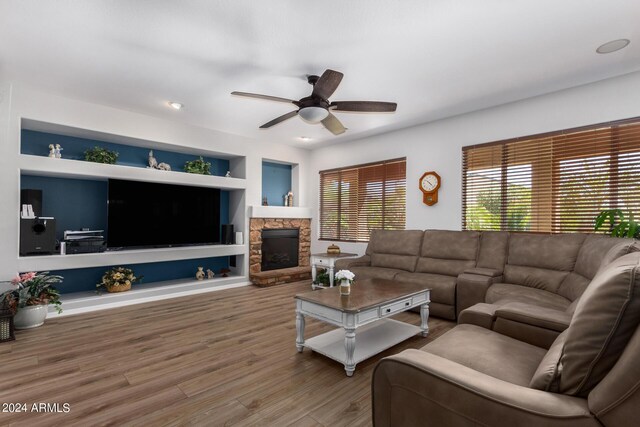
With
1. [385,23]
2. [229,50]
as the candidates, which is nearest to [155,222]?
[229,50]

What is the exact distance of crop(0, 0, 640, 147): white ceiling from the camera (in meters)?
2.27

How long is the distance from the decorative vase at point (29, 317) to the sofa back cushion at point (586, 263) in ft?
17.3

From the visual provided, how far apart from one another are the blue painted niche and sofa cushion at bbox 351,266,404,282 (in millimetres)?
2698

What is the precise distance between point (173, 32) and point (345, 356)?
2.95m

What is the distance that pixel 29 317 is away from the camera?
3.38m

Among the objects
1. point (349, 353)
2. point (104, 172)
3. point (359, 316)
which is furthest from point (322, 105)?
point (104, 172)

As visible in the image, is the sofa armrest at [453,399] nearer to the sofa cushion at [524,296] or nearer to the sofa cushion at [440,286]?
the sofa cushion at [524,296]

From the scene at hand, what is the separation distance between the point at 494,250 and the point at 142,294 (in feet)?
15.6

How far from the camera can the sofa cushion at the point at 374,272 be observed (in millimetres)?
4211

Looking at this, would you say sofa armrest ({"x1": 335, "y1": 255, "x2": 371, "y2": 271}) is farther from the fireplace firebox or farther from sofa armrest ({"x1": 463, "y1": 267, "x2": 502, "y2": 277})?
the fireplace firebox

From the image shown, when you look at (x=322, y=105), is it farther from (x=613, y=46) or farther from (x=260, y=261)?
(x=260, y=261)

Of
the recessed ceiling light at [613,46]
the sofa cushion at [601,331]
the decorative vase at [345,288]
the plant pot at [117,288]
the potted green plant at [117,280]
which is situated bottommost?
the plant pot at [117,288]

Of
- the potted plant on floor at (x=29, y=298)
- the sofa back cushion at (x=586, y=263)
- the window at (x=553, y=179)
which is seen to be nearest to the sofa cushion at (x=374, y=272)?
the window at (x=553, y=179)

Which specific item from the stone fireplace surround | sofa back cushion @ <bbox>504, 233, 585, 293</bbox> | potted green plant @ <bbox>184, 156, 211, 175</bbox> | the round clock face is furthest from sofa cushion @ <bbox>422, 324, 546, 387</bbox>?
potted green plant @ <bbox>184, 156, 211, 175</bbox>
